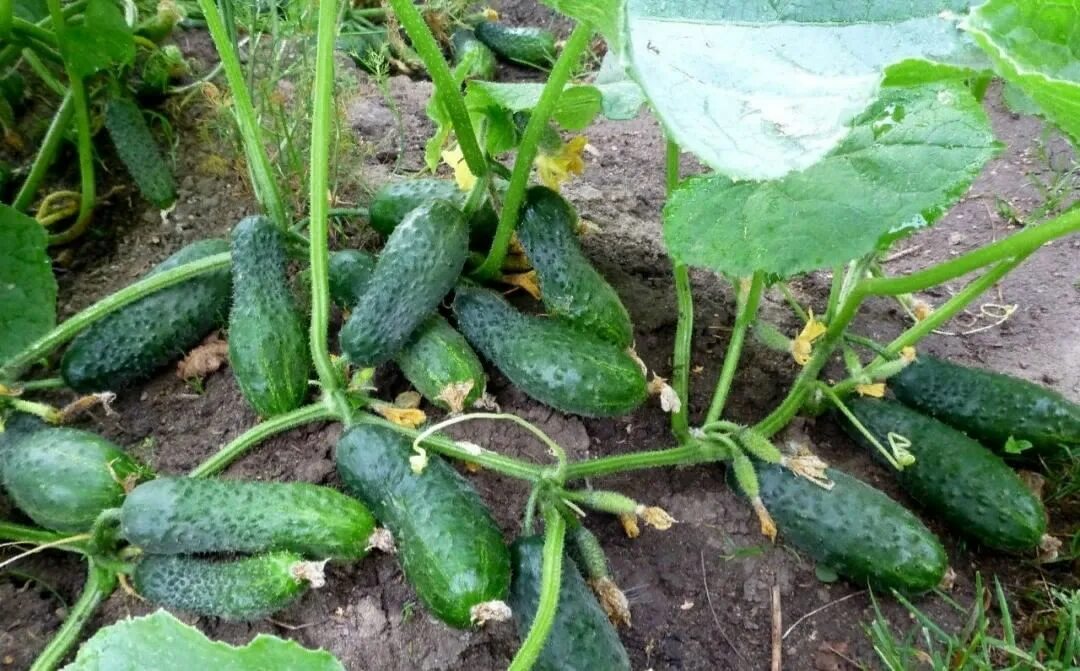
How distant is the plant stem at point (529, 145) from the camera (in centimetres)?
172

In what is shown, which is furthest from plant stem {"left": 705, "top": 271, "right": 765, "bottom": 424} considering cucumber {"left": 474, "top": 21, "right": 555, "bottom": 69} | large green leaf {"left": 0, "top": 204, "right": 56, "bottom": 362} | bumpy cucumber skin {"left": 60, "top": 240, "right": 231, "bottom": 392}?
cucumber {"left": 474, "top": 21, "right": 555, "bottom": 69}

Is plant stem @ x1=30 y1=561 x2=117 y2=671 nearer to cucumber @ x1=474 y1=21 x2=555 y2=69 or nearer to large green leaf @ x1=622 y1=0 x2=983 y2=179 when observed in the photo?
large green leaf @ x1=622 y1=0 x2=983 y2=179

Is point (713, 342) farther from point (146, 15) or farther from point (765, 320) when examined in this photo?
point (146, 15)

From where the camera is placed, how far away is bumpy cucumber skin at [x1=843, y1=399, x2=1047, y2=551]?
194cm

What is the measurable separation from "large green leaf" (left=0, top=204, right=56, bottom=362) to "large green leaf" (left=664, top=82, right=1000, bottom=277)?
156 cm

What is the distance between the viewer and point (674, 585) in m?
1.93

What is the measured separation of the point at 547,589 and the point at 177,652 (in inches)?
25.3

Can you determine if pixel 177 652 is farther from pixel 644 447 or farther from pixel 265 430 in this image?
pixel 644 447

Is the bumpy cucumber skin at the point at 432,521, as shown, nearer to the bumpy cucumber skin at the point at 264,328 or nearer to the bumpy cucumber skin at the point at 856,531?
the bumpy cucumber skin at the point at 264,328

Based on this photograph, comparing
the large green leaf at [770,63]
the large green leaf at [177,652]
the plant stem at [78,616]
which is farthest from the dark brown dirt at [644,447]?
the large green leaf at [770,63]

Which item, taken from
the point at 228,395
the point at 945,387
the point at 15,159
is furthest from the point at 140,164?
the point at 945,387

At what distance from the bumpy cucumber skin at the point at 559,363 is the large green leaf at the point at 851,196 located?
0.42 meters

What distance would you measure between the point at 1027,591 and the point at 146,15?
10.6 ft

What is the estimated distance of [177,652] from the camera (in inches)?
47.3
